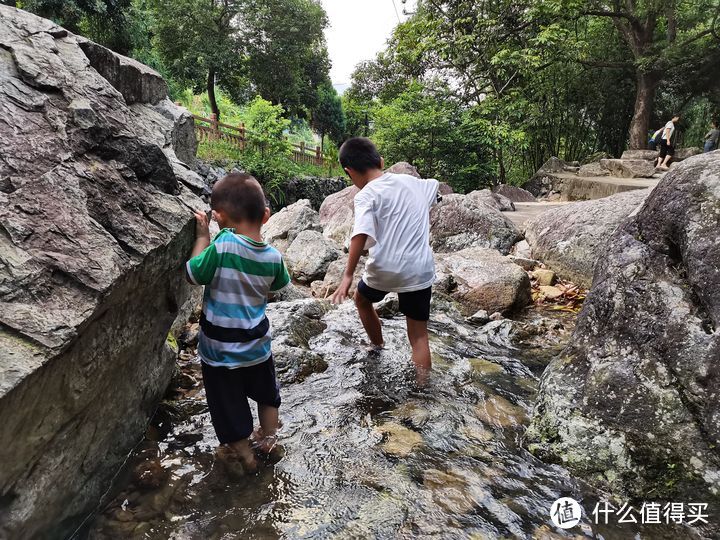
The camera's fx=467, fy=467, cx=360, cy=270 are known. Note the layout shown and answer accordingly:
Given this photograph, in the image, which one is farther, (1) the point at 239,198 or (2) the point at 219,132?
(2) the point at 219,132

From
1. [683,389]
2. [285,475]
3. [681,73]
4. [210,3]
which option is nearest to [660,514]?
[683,389]

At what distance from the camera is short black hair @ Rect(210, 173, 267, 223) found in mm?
2398

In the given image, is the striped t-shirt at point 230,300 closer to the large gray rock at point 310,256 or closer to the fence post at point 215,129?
the large gray rock at point 310,256

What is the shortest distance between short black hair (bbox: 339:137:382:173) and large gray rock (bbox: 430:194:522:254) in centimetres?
Answer: 469

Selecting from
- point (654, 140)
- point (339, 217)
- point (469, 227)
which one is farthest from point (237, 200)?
point (654, 140)

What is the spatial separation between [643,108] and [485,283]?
51.7 ft

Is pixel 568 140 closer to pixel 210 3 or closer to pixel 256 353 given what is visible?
pixel 210 3

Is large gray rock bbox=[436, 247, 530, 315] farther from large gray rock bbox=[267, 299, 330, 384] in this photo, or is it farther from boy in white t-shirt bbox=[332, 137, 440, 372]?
boy in white t-shirt bbox=[332, 137, 440, 372]

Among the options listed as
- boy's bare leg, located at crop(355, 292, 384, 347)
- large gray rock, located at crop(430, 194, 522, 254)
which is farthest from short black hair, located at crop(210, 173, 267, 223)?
large gray rock, located at crop(430, 194, 522, 254)

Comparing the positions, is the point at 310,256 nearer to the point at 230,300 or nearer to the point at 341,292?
the point at 341,292

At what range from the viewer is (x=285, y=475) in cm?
260

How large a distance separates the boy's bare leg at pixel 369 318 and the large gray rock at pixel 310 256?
3.53m

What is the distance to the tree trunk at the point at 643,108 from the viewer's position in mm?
16938

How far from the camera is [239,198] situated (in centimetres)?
241
